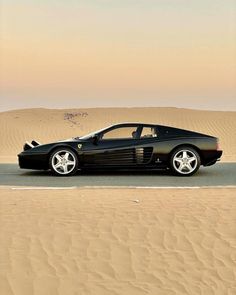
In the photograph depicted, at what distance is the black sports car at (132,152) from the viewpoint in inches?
520

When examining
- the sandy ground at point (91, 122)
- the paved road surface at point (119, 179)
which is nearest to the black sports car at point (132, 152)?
the paved road surface at point (119, 179)

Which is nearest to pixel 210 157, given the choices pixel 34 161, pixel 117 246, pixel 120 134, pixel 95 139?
pixel 120 134

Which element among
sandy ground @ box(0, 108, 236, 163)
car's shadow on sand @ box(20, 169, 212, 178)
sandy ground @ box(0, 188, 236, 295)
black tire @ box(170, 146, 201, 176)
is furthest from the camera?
sandy ground @ box(0, 108, 236, 163)

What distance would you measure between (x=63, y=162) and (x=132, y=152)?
1.58 metres

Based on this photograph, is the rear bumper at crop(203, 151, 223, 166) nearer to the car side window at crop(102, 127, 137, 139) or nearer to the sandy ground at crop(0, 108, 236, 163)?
the car side window at crop(102, 127, 137, 139)

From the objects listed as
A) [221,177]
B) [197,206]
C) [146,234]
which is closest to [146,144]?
[221,177]

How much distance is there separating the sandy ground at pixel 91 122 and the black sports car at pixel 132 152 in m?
21.6

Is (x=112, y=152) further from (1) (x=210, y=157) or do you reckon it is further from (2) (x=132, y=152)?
(1) (x=210, y=157)

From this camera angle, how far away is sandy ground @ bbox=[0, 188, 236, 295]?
17.4ft

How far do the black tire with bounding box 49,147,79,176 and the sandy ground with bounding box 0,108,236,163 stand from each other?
21.6m

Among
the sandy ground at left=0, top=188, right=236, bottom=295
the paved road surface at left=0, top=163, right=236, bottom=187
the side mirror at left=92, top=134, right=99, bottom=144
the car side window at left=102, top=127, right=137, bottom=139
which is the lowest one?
the sandy ground at left=0, top=188, right=236, bottom=295

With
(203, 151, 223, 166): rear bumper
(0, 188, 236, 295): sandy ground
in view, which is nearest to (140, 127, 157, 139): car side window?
(203, 151, 223, 166): rear bumper

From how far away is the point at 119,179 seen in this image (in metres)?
12.8

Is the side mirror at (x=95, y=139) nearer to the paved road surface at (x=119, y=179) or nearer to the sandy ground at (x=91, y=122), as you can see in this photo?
the paved road surface at (x=119, y=179)
